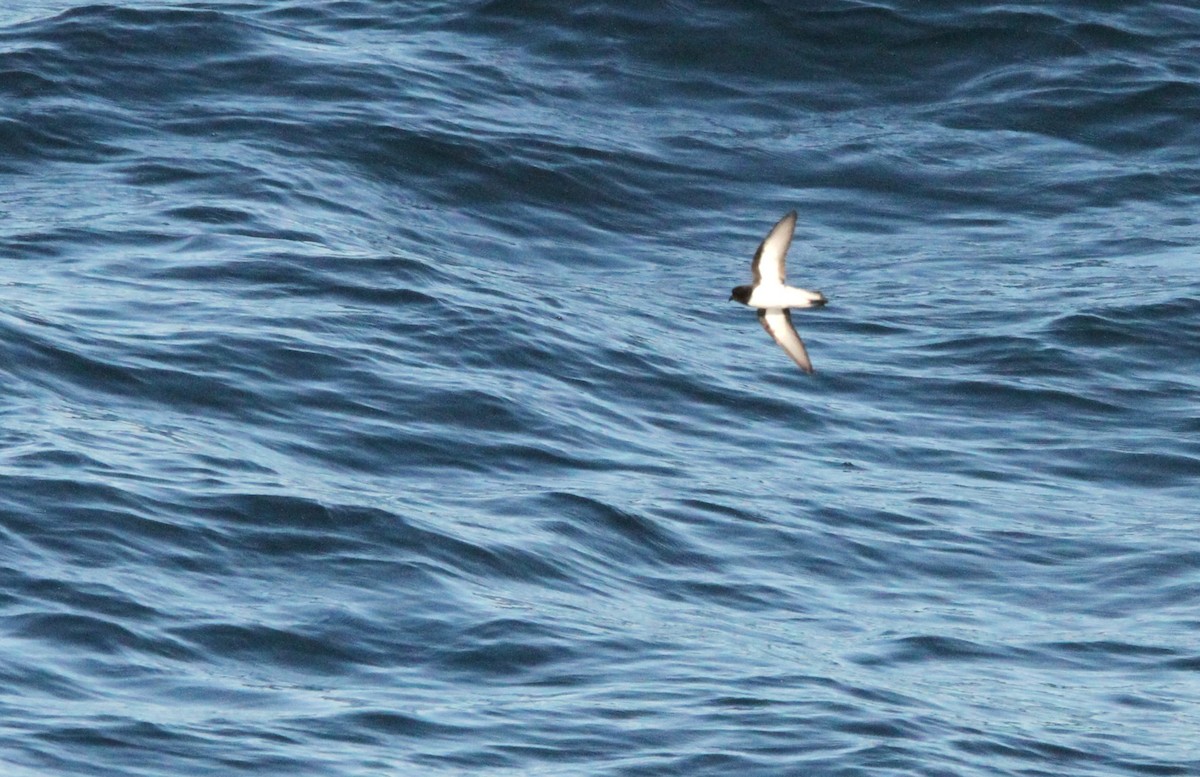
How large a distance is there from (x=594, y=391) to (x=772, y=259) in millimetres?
3559

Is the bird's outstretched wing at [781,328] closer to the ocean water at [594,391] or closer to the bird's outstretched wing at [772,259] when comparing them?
the bird's outstretched wing at [772,259]

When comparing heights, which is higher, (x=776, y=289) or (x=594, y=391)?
(x=776, y=289)

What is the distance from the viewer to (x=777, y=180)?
684 inches

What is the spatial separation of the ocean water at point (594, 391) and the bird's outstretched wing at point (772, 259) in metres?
1.93

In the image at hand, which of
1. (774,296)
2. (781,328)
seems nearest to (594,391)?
(781,328)

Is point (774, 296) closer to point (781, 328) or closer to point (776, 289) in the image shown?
point (776, 289)

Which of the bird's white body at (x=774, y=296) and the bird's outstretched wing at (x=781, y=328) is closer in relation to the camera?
the bird's white body at (x=774, y=296)

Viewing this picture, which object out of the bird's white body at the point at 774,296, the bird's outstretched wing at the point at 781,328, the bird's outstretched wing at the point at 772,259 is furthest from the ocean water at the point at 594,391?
the bird's outstretched wing at the point at 772,259

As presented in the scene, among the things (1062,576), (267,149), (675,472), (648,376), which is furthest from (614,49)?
(1062,576)

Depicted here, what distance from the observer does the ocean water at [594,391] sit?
10711mm

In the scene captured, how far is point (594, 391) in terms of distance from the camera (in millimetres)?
14227

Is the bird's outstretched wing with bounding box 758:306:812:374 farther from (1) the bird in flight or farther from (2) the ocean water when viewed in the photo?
(2) the ocean water

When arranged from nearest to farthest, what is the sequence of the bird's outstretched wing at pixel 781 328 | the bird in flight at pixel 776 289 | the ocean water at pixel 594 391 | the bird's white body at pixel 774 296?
the bird in flight at pixel 776 289, the ocean water at pixel 594 391, the bird's white body at pixel 774 296, the bird's outstretched wing at pixel 781 328

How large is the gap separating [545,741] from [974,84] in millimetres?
10006
